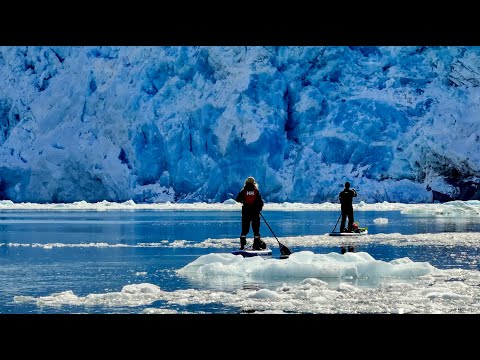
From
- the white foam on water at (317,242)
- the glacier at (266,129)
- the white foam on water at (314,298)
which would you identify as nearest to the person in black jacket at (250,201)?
the white foam on water at (317,242)

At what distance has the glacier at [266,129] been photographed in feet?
104

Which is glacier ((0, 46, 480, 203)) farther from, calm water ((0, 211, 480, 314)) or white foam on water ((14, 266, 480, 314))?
white foam on water ((14, 266, 480, 314))

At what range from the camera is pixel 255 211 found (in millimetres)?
9703

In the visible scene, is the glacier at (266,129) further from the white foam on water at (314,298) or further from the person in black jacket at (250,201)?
the white foam on water at (314,298)

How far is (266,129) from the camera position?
104ft

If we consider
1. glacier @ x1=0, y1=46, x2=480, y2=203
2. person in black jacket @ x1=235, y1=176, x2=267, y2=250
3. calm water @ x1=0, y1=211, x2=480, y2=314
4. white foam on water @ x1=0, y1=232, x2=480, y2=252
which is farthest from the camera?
glacier @ x1=0, y1=46, x2=480, y2=203

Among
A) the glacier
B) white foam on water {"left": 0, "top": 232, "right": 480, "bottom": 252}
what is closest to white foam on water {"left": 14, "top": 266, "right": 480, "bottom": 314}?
white foam on water {"left": 0, "top": 232, "right": 480, "bottom": 252}

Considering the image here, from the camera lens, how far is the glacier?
31656 mm

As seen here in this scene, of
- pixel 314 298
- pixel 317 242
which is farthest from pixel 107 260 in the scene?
pixel 314 298

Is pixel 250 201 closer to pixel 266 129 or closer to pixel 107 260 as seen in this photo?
pixel 107 260
